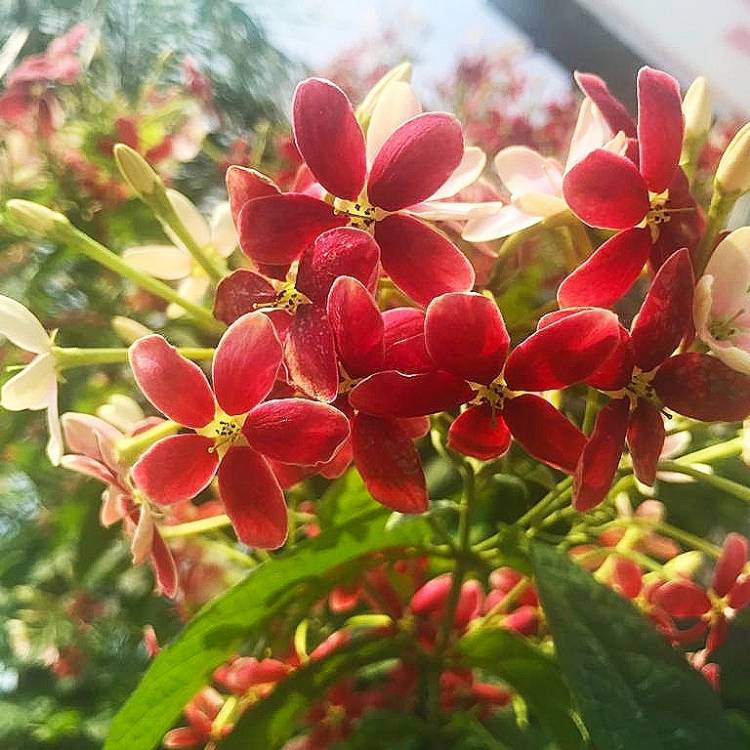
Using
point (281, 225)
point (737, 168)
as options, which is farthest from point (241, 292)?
point (737, 168)

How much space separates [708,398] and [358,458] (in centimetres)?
8

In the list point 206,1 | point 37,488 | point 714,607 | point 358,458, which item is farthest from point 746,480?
point 206,1

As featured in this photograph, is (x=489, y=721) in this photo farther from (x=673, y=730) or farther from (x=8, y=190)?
(x=8, y=190)

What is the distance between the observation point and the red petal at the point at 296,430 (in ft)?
0.72

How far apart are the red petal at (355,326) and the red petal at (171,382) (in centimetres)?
4

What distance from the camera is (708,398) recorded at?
0.76ft

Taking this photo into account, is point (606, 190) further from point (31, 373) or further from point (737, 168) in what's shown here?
point (31, 373)

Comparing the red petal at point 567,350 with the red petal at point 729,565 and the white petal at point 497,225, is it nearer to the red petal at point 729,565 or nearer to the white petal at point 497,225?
the white petal at point 497,225

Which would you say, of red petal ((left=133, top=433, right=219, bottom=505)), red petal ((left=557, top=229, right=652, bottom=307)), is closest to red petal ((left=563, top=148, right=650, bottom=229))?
red petal ((left=557, top=229, right=652, bottom=307))

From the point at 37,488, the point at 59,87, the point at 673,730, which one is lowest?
the point at 37,488

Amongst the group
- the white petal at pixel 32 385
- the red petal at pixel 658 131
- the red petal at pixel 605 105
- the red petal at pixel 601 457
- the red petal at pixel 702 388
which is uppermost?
the red petal at pixel 658 131

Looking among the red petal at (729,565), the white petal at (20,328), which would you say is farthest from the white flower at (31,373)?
the red petal at (729,565)

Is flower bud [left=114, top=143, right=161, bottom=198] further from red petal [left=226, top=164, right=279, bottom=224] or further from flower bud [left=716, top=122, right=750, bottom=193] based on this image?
flower bud [left=716, top=122, right=750, bottom=193]

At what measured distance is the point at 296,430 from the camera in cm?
22
